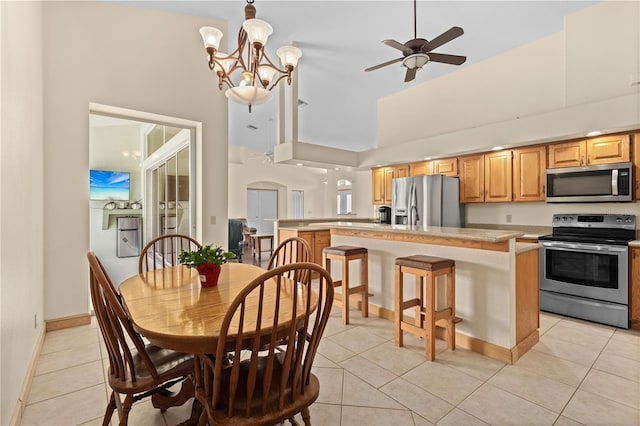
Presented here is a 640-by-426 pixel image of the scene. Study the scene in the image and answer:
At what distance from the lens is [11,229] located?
167 cm

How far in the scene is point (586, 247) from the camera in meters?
3.12

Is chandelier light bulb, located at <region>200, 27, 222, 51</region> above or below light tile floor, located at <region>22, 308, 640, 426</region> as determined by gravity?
above

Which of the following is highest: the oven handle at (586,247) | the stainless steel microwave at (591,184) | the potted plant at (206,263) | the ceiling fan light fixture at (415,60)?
the ceiling fan light fixture at (415,60)

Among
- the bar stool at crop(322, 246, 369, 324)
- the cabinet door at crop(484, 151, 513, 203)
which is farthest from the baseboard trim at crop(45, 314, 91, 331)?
the cabinet door at crop(484, 151, 513, 203)

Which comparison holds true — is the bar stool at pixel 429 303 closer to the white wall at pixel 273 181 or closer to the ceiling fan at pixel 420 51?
the ceiling fan at pixel 420 51

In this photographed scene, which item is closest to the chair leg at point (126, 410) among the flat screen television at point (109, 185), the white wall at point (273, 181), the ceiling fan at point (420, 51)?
the ceiling fan at point (420, 51)

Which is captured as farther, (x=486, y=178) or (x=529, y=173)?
(x=486, y=178)

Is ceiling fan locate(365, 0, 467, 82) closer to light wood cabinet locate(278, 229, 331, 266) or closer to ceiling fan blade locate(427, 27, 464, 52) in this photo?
ceiling fan blade locate(427, 27, 464, 52)

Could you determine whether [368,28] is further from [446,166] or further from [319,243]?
[319,243]

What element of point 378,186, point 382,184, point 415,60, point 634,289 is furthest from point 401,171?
point 634,289

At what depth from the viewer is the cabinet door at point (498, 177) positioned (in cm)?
407

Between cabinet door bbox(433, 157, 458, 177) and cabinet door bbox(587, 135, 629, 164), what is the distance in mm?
1551

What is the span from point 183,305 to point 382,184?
16.0 ft

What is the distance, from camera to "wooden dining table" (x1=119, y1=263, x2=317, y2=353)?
1078mm
